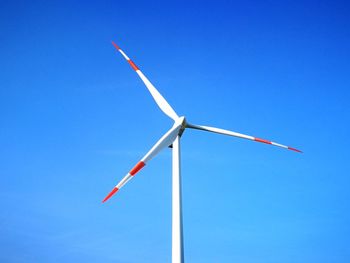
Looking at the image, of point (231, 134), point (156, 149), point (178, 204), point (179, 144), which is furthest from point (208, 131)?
point (178, 204)

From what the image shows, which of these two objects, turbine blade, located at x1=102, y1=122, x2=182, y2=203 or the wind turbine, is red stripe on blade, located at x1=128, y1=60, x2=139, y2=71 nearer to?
the wind turbine

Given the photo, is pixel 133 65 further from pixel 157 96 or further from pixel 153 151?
pixel 153 151

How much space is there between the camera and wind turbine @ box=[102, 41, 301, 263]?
3034cm

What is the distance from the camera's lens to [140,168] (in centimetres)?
3142

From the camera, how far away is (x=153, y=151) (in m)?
33.3

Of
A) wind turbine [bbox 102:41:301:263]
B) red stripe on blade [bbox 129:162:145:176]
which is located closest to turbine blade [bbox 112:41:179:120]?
wind turbine [bbox 102:41:301:263]

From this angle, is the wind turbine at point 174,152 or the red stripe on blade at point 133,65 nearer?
the wind turbine at point 174,152

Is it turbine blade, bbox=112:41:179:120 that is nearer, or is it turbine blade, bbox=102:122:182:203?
turbine blade, bbox=102:122:182:203

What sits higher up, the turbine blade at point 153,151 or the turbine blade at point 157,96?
the turbine blade at point 157,96

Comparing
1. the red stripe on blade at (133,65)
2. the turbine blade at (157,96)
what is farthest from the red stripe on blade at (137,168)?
the red stripe on blade at (133,65)

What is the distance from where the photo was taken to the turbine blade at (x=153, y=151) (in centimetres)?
3046

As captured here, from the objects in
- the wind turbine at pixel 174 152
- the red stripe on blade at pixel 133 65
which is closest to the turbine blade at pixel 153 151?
the wind turbine at pixel 174 152

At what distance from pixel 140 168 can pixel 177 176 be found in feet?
10.8

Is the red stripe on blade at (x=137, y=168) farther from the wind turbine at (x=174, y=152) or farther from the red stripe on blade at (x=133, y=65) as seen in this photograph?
the red stripe on blade at (x=133, y=65)
